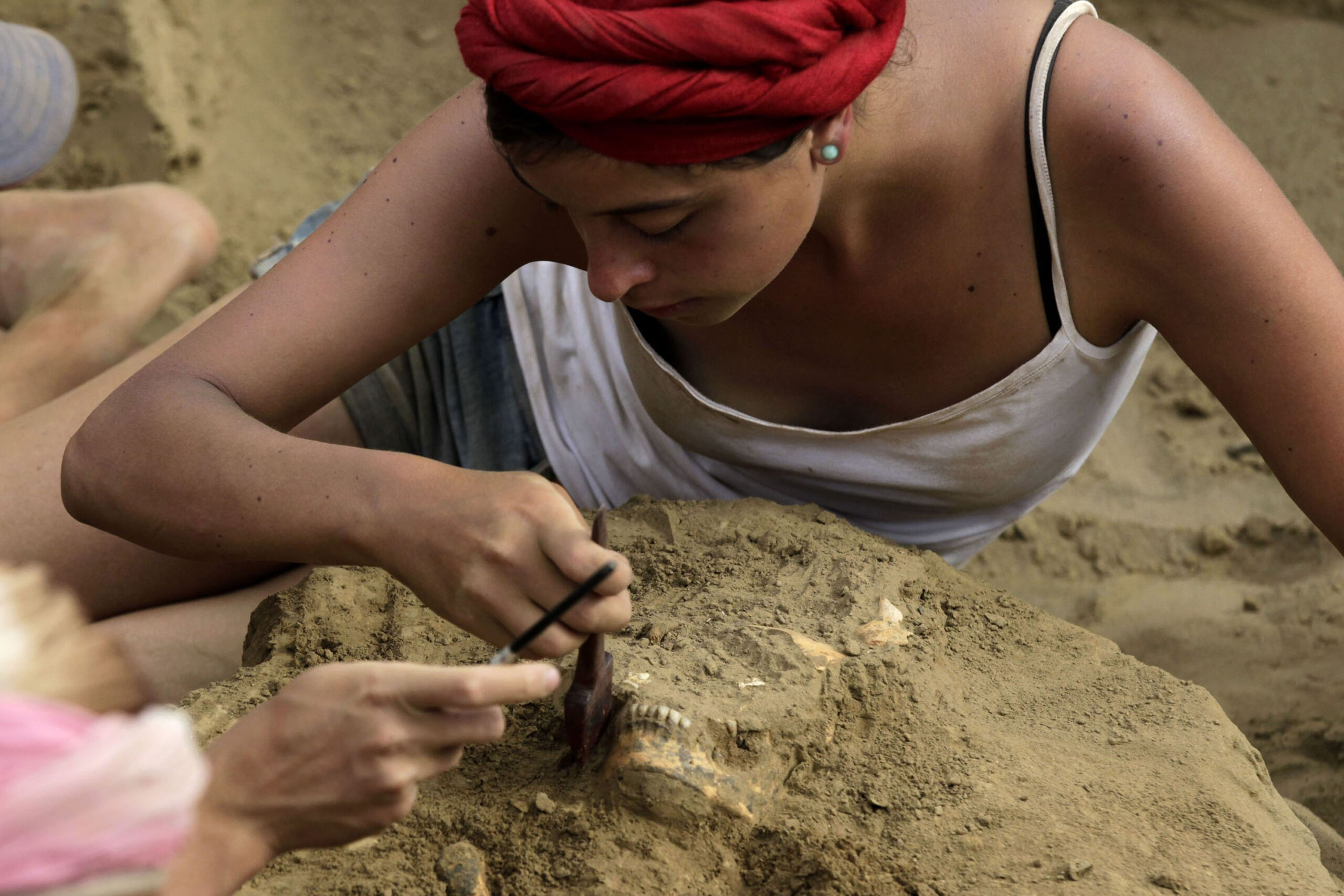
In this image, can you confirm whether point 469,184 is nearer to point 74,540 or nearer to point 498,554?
point 498,554

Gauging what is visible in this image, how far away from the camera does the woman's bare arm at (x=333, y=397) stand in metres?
1.53

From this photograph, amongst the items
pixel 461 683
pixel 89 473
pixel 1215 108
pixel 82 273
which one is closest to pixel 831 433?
pixel 461 683

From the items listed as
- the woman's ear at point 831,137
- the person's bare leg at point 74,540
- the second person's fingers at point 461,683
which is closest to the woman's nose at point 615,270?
the woman's ear at point 831,137

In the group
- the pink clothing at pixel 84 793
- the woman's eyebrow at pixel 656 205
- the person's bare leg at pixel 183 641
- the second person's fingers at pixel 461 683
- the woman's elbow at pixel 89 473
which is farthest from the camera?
the person's bare leg at pixel 183 641

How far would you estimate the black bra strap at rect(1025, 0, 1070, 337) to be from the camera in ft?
5.53

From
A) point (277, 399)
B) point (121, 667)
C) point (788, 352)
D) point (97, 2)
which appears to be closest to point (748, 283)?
point (788, 352)

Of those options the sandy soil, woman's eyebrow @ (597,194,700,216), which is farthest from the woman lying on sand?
the sandy soil

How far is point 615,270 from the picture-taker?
1.53m

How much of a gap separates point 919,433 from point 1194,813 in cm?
69

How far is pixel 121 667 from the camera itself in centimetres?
97

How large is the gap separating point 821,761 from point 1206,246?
852 millimetres

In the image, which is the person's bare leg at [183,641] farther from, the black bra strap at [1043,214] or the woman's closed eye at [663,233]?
the black bra strap at [1043,214]

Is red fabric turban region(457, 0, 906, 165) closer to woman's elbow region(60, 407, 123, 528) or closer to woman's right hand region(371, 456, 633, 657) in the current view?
woman's right hand region(371, 456, 633, 657)

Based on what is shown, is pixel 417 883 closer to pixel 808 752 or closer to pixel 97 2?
pixel 808 752
